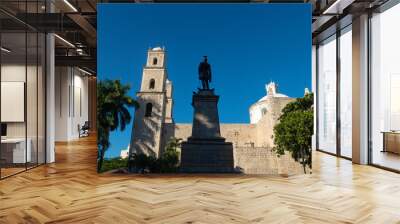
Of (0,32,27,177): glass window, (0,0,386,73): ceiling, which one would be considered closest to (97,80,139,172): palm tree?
(0,32,27,177): glass window

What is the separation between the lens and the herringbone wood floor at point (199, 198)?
4254mm

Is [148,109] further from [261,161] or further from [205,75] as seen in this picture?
[261,161]

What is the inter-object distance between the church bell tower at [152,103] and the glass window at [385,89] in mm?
4129

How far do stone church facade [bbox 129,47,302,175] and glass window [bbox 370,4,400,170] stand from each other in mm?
1995

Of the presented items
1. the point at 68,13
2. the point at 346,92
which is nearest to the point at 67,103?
the point at 68,13

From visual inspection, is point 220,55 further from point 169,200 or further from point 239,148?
point 169,200

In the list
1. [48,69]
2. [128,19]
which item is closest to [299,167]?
[128,19]

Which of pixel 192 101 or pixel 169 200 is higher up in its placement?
pixel 192 101

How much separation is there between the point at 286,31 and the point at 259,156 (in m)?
2.34

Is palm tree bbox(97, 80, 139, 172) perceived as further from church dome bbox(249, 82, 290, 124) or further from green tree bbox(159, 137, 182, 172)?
church dome bbox(249, 82, 290, 124)

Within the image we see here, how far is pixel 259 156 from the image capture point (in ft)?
23.6

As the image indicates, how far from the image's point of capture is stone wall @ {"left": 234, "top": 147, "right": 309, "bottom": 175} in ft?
23.6

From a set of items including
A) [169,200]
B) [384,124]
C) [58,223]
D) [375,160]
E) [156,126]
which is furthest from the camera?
[375,160]

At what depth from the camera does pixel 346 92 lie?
9.73 metres
